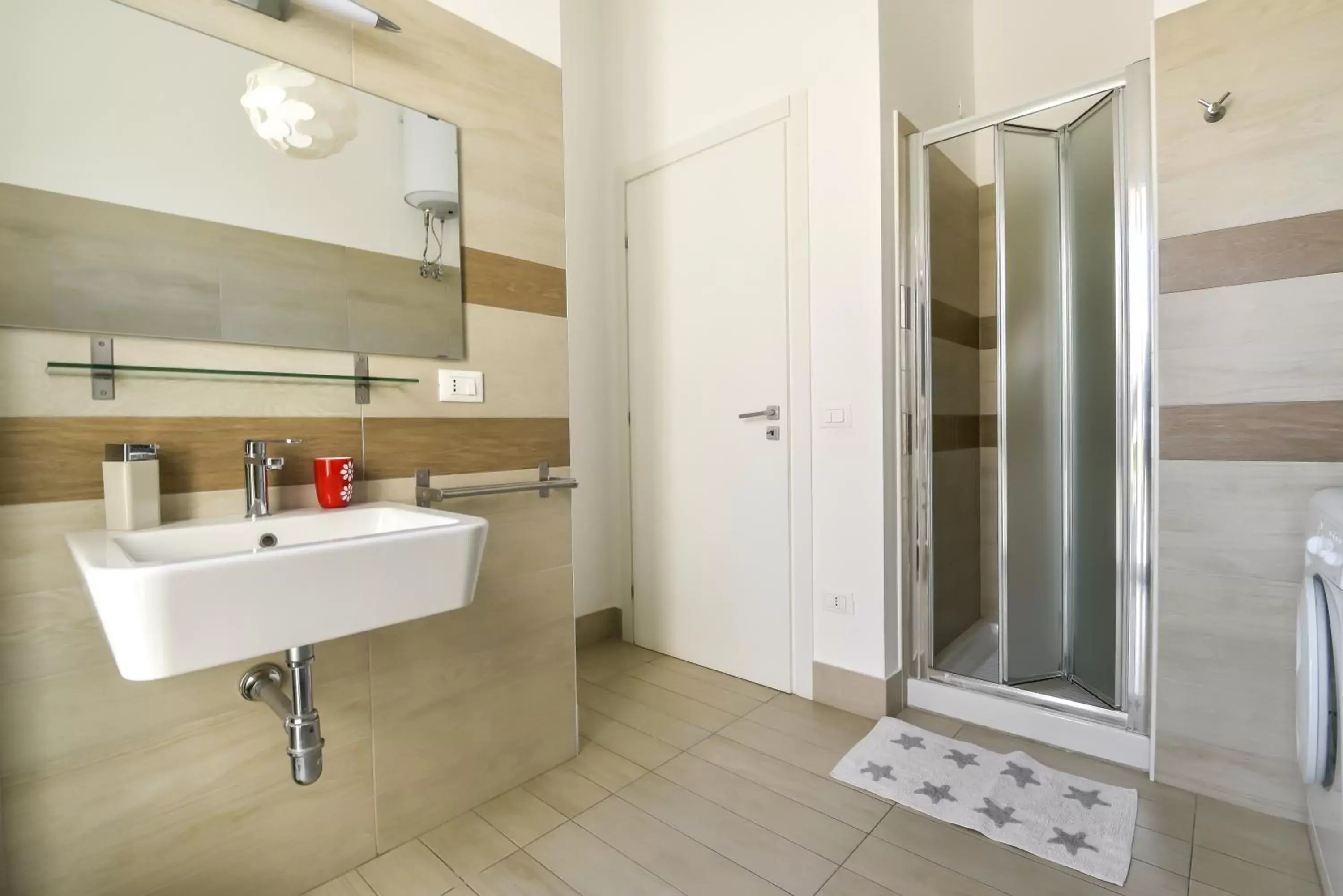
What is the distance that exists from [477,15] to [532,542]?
1421 mm

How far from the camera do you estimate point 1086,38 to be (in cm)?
257

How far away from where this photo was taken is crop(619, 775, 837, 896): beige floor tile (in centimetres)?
140

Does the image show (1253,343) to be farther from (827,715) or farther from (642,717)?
(642,717)

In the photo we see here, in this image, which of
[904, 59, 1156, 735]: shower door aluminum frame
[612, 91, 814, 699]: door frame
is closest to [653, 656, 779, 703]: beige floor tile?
[612, 91, 814, 699]: door frame

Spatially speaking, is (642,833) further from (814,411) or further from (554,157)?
(554,157)

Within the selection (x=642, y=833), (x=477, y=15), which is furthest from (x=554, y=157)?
(x=642, y=833)

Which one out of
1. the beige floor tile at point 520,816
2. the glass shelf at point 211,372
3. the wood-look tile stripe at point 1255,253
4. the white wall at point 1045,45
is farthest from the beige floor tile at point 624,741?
the white wall at point 1045,45

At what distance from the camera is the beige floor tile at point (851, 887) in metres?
1.34

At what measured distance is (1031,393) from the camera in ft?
7.38

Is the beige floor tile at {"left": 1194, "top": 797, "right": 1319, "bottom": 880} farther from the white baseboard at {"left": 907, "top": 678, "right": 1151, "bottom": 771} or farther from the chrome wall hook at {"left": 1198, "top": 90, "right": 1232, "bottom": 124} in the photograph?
the chrome wall hook at {"left": 1198, "top": 90, "right": 1232, "bottom": 124}

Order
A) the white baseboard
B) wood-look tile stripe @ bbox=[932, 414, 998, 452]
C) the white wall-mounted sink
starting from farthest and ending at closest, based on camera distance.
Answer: wood-look tile stripe @ bbox=[932, 414, 998, 452] → the white baseboard → the white wall-mounted sink

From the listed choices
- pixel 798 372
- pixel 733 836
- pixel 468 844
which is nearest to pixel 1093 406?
pixel 798 372

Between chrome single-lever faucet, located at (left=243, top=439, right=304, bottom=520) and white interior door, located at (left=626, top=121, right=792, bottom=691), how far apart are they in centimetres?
161

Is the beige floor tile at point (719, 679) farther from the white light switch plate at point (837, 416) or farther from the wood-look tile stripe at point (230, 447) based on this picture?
the wood-look tile stripe at point (230, 447)
